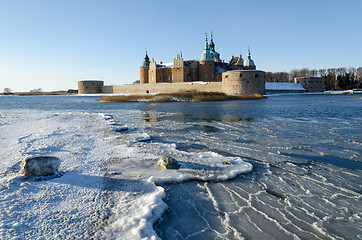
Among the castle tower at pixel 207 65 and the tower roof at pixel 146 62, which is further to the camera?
the tower roof at pixel 146 62

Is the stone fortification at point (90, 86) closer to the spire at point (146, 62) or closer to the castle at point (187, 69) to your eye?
the castle at point (187, 69)

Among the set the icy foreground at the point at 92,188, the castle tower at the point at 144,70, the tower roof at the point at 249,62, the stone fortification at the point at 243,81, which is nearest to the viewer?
the icy foreground at the point at 92,188

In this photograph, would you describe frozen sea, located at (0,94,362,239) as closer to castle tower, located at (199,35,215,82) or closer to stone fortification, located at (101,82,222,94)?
stone fortification, located at (101,82,222,94)

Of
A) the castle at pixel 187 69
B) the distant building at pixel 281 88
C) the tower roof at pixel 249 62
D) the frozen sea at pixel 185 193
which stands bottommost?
the frozen sea at pixel 185 193

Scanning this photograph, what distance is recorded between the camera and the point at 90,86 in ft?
194

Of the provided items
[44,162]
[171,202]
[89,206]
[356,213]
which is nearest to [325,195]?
[356,213]

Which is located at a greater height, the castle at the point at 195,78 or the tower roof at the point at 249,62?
the tower roof at the point at 249,62

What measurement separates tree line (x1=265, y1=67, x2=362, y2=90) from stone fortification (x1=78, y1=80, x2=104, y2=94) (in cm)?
4664

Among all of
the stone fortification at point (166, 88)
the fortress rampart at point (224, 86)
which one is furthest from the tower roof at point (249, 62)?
the stone fortification at point (166, 88)

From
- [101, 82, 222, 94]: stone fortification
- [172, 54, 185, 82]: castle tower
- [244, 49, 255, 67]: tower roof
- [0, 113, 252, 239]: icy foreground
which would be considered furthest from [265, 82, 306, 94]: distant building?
[0, 113, 252, 239]: icy foreground

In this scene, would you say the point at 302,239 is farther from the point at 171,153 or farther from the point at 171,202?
the point at 171,153

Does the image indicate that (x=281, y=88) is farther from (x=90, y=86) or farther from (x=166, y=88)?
(x=90, y=86)

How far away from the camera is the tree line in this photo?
63.0 m

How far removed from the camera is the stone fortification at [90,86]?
5875 centimetres
